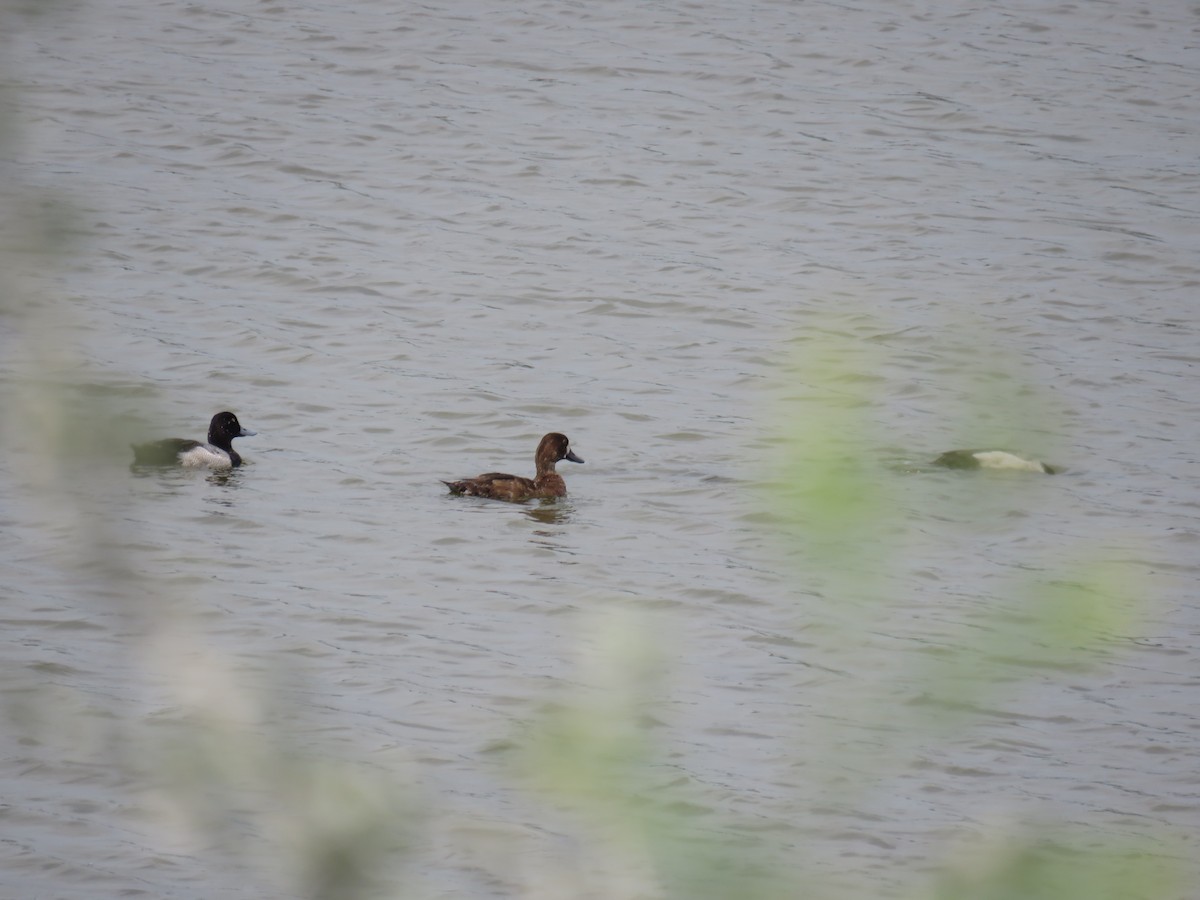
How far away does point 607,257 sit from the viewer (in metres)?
17.7

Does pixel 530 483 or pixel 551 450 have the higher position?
pixel 551 450

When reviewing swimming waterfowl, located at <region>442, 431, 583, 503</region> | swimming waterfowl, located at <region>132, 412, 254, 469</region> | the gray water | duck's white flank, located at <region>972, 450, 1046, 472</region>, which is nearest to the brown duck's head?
swimming waterfowl, located at <region>442, 431, 583, 503</region>

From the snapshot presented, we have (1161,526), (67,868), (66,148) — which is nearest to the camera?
(67,868)

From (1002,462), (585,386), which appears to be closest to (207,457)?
(585,386)

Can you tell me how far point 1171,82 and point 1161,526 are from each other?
12.9 metres

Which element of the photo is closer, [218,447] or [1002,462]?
[1002,462]

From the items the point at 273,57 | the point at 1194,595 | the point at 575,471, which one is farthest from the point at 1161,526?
the point at 273,57

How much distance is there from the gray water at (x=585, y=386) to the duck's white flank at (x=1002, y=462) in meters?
0.21

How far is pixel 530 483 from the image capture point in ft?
37.1

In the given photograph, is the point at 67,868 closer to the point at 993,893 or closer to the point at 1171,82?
the point at 993,893

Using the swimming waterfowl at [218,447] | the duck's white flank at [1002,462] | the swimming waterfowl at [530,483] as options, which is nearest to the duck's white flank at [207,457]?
the swimming waterfowl at [218,447]

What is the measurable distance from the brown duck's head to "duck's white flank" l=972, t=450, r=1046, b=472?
3.08m

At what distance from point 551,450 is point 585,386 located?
7.84 ft

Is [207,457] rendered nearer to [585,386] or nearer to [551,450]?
[551,450]
